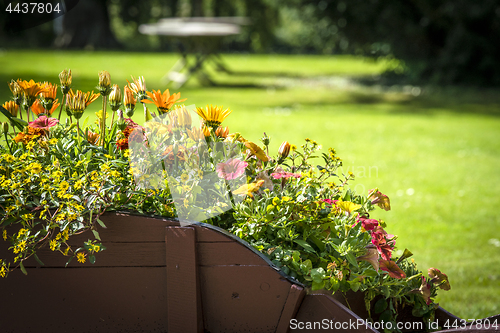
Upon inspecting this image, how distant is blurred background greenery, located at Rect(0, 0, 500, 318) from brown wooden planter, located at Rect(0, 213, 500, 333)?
1502mm

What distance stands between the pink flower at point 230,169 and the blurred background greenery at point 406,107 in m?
1.45

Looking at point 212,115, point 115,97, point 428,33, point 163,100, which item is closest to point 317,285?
point 212,115

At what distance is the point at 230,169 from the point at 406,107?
335 inches

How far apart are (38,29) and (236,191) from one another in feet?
81.2

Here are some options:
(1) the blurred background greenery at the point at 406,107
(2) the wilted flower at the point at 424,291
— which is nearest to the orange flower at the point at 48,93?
(2) the wilted flower at the point at 424,291

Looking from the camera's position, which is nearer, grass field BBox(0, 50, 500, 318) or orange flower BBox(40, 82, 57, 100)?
orange flower BBox(40, 82, 57, 100)

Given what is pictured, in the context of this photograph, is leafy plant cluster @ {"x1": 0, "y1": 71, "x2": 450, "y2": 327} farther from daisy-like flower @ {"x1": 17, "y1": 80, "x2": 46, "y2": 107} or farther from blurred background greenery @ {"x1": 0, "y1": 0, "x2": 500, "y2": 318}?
blurred background greenery @ {"x1": 0, "y1": 0, "x2": 500, "y2": 318}

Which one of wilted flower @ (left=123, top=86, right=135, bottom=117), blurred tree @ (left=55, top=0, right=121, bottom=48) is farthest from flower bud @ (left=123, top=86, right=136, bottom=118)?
blurred tree @ (left=55, top=0, right=121, bottom=48)

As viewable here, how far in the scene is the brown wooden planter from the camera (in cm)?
118

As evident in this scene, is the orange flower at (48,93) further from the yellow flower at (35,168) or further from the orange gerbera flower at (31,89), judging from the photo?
the yellow flower at (35,168)

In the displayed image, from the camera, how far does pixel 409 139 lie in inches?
263

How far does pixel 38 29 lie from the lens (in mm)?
22891

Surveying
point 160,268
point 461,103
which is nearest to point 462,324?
point 160,268

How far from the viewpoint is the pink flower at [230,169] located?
124 cm
